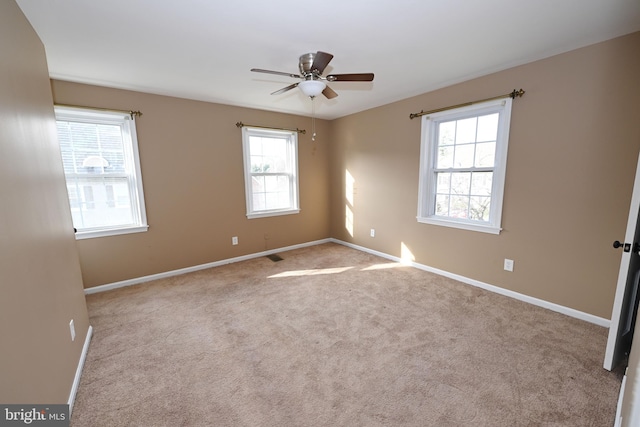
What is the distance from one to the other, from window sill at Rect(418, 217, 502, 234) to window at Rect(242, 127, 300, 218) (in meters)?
2.21

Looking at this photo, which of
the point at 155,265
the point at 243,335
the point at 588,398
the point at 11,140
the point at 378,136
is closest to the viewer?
the point at 11,140

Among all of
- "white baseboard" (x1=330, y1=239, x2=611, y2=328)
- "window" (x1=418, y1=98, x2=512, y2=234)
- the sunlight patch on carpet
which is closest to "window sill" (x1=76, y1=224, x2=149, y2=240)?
the sunlight patch on carpet

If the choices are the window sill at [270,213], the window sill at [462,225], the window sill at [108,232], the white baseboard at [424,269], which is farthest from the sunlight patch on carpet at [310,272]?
the window sill at [108,232]

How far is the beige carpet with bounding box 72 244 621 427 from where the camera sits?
4.98ft

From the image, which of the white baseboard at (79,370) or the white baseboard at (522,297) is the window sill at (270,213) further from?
the white baseboard at (79,370)

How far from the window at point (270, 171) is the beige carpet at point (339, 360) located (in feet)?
5.31

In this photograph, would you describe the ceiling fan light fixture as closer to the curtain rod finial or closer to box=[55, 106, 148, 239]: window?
the curtain rod finial

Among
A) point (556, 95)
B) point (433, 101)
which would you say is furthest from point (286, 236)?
point (556, 95)

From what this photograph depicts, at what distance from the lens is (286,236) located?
15.3 feet

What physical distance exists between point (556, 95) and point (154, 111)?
428cm

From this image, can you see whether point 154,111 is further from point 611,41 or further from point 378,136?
point 611,41

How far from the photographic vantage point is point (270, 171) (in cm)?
436

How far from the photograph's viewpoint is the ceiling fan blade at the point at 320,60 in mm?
1892

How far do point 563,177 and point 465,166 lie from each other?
0.91 metres
